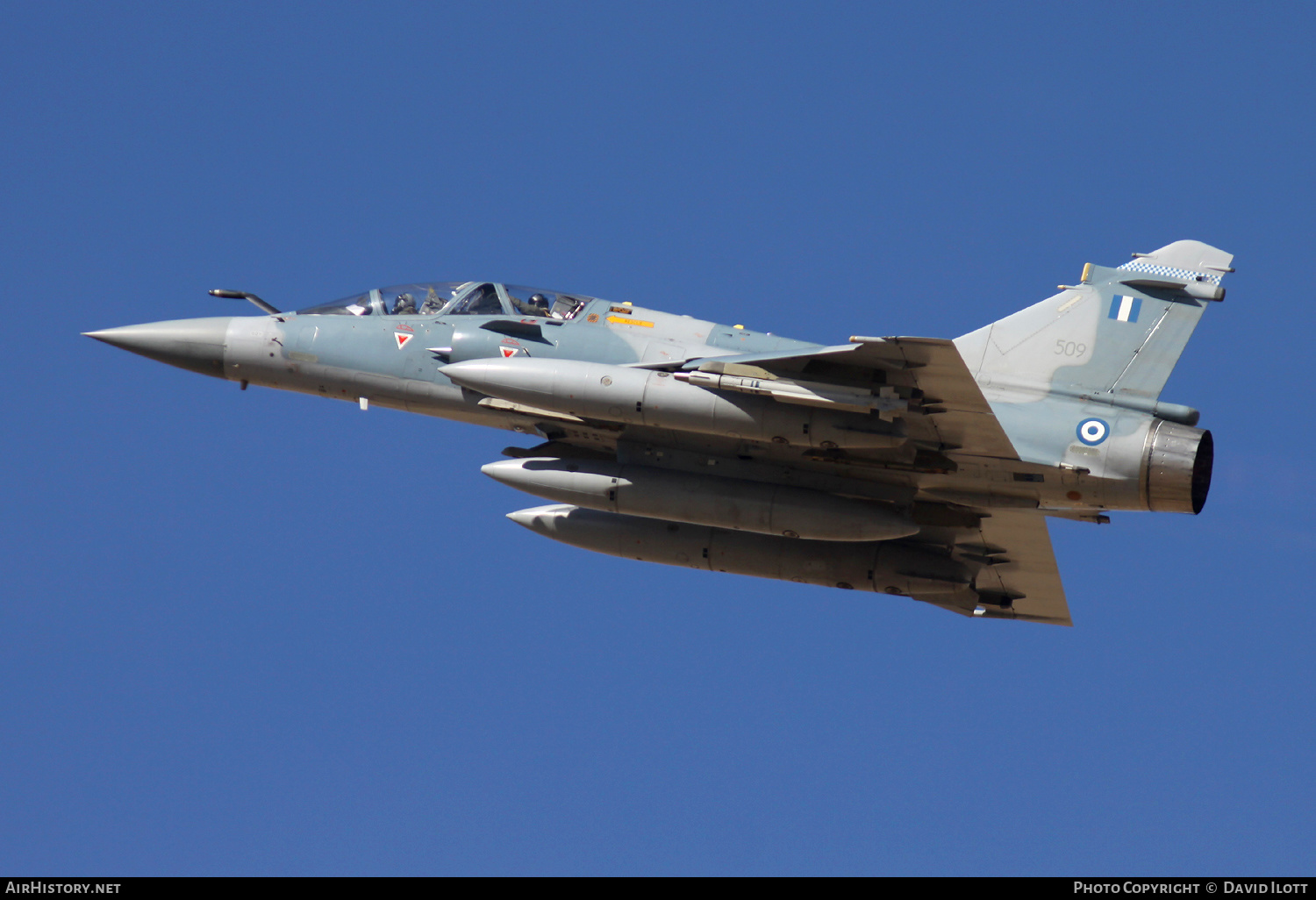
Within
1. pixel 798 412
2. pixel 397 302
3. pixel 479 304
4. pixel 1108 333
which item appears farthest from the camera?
pixel 397 302

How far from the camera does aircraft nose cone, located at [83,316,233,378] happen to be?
1972cm

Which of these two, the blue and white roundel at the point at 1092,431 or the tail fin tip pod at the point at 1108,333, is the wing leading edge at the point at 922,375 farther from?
the tail fin tip pod at the point at 1108,333

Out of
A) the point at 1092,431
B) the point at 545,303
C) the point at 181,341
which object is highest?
the point at 545,303

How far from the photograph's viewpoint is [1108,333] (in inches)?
685

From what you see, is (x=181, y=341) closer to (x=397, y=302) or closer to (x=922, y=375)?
(x=397, y=302)

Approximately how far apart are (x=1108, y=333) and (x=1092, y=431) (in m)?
1.47

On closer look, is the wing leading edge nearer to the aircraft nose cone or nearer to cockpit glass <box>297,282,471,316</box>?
cockpit glass <box>297,282,471,316</box>

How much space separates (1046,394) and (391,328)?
8812 millimetres

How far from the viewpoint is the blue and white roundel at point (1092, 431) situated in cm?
1661

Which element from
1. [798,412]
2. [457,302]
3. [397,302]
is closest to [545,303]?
[457,302]

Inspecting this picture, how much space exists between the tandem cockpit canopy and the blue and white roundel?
262 inches

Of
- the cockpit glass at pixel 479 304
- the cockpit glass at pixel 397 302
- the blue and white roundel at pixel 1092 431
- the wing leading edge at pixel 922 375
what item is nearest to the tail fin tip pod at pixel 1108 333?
the blue and white roundel at pixel 1092 431

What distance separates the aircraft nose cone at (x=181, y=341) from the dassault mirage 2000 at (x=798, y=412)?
0.03m
